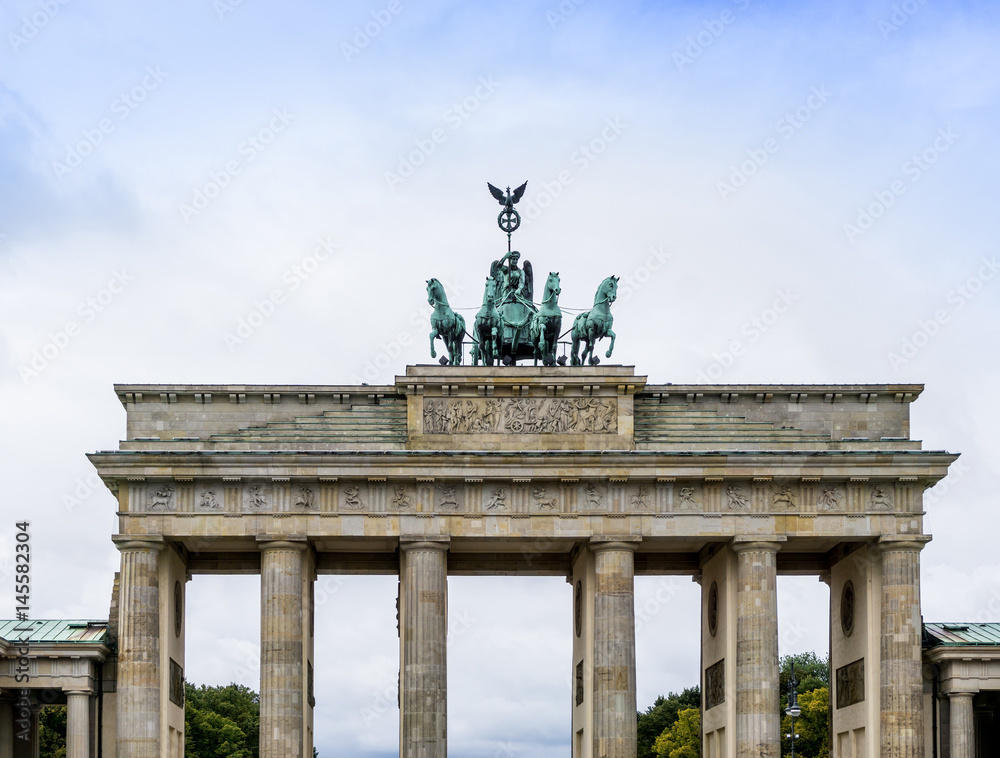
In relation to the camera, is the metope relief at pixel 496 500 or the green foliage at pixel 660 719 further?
the green foliage at pixel 660 719

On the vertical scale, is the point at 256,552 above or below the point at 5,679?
above

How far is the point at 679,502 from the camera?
2274 inches

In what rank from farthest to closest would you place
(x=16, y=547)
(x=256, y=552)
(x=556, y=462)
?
(x=256, y=552)
(x=556, y=462)
(x=16, y=547)

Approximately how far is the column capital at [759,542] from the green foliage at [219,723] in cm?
5193

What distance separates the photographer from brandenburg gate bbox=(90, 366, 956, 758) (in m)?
56.4

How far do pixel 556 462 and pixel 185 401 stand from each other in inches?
512

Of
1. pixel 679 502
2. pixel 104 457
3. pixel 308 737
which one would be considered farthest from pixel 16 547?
Result: pixel 679 502

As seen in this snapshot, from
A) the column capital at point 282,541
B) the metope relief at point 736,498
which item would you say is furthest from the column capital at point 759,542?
the column capital at point 282,541

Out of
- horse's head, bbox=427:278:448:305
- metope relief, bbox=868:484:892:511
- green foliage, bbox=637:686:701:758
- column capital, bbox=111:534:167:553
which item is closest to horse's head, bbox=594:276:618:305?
horse's head, bbox=427:278:448:305

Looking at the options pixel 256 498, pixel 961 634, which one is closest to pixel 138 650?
pixel 256 498

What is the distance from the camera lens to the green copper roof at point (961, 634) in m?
58.8

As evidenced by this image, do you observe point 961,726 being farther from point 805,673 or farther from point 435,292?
point 805,673

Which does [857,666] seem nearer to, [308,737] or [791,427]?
[791,427]

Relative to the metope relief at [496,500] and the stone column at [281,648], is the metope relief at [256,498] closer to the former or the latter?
the stone column at [281,648]
